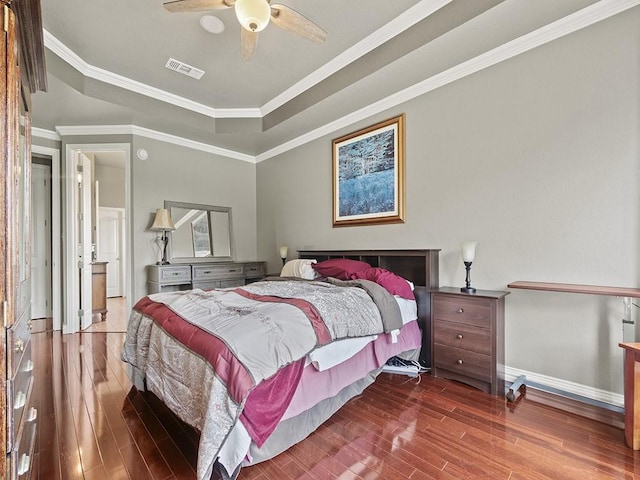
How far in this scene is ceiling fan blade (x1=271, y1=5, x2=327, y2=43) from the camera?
2.10m

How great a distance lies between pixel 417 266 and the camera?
328cm

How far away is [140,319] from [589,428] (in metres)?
3.08

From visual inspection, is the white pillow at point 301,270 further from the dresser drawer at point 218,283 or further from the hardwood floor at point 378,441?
the hardwood floor at point 378,441

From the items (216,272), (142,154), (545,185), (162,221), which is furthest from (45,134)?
(545,185)

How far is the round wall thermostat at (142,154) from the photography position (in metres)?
4.16

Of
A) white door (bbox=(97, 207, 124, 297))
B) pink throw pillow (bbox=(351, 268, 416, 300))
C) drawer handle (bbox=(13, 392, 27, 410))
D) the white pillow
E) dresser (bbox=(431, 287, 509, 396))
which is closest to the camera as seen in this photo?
drawer handle (bbox=(13, 392, 27, 410))

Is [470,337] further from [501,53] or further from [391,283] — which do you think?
[501,53]

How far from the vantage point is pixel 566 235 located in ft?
7.48

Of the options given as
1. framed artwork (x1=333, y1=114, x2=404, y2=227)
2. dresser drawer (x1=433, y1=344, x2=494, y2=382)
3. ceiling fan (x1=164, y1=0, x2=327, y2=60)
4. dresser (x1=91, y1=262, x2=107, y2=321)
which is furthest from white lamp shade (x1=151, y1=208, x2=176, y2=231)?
dresser drawer (x1=433, y1=344, x2=494, y2=382)

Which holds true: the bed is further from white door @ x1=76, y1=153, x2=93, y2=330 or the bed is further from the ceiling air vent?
white door @ x1=76, y1=153, x2=93, y2=330

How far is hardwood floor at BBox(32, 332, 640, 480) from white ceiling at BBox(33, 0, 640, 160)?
2.74m

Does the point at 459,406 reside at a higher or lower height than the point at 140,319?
lower

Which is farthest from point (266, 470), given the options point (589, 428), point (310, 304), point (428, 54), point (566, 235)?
point (428, 54)

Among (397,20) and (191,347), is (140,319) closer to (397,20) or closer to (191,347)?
(191,347)
